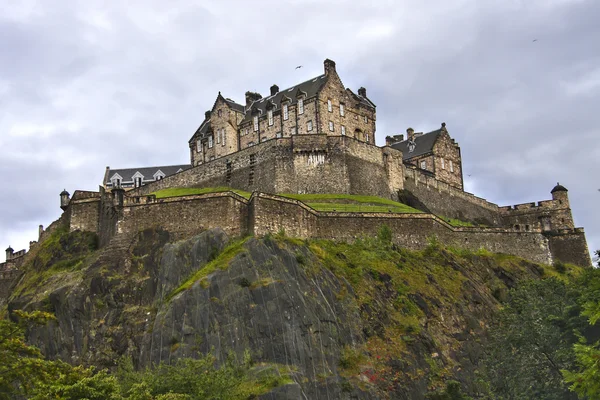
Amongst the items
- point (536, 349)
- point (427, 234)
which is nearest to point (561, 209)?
point (427, 234)

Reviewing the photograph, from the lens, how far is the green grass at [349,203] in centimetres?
6091

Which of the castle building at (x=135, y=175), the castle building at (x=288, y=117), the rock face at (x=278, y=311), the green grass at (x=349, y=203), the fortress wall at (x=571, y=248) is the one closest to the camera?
the rock face at (x=278, y=311)

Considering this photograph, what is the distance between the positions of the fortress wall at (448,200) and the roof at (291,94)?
12720mm

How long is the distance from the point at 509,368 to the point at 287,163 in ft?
105

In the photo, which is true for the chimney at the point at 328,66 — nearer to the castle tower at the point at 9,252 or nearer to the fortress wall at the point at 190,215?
the fortress wall at the point at 190,215

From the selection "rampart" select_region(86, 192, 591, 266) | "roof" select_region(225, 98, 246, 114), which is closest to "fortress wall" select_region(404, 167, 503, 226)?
"rampart" select_region(86, 192, 591, 266)

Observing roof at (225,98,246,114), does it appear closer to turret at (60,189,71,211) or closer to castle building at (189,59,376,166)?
castle building at (189,59,376,166)

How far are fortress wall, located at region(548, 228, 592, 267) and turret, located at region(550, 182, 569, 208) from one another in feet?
34.2

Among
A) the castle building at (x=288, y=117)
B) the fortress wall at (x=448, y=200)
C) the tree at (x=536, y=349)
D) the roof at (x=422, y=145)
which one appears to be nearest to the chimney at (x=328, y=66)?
the castle building at (x=288, y=117)

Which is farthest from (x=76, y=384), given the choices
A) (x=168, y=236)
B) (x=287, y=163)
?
(x=287, y=163)

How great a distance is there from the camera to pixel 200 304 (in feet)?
149

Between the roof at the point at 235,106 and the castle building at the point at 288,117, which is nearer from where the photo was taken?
the castle building at the point at 288,117

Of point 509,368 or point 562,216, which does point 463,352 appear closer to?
point 509,368

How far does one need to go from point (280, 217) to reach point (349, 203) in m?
11.6
